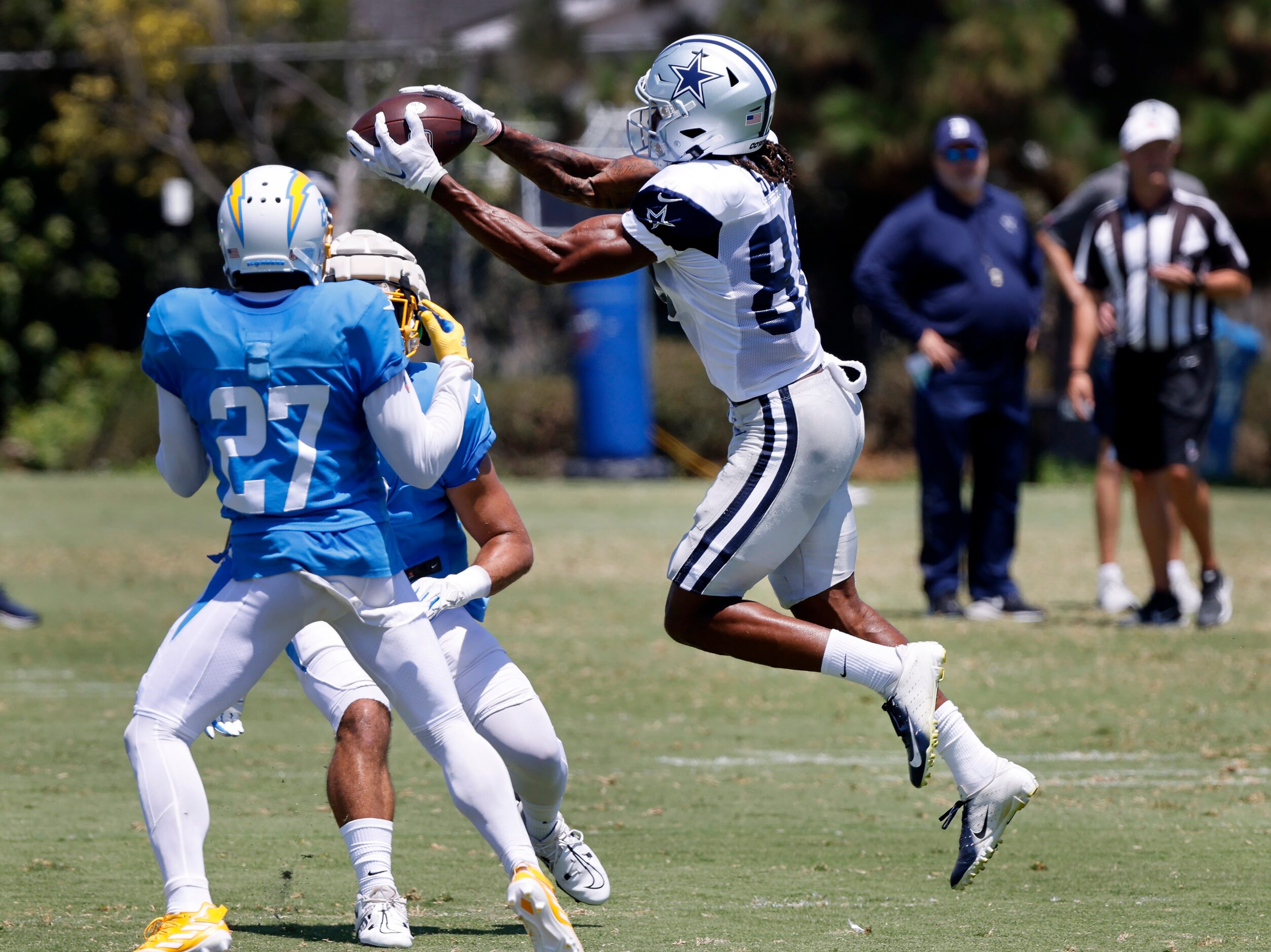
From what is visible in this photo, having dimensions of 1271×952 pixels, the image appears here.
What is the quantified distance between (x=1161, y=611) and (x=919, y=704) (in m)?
5.00

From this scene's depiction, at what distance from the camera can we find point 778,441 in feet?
15.5

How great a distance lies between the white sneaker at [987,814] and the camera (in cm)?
443

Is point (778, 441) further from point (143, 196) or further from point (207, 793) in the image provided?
point (143, 196)

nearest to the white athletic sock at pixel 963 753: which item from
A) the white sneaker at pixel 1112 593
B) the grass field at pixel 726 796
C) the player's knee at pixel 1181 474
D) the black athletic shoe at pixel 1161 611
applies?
the grass field at pixel 726 796

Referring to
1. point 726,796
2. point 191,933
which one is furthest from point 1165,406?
point 191,933

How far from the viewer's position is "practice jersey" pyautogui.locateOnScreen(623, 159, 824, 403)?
14.9 ft

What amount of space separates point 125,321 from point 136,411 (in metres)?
3.57

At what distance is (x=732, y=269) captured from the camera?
15.3ft

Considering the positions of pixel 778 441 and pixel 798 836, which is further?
pixel 798 836

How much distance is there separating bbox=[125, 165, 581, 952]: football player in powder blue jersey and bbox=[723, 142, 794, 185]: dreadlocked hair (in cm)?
127

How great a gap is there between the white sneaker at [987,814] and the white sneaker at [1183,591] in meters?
5.18

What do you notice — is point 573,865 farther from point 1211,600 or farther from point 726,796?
point 1211,600

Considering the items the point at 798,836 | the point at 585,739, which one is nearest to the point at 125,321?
the point at 585,739

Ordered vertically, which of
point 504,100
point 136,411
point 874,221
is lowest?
point 136,411
